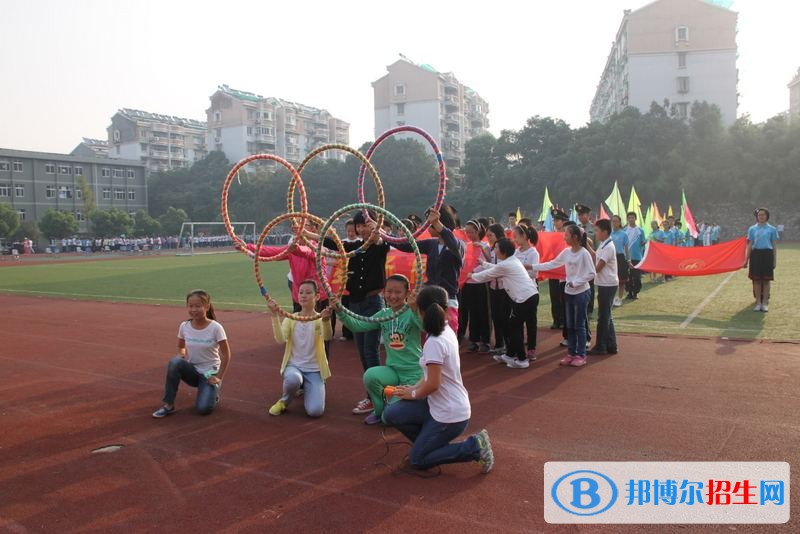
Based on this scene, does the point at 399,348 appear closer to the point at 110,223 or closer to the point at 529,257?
the point at 529,257

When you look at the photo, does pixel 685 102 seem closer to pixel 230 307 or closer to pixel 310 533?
pixel 230 307

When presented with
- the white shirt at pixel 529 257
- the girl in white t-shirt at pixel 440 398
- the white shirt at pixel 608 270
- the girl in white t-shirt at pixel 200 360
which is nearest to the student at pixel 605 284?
the white shirt at pixel 608 270

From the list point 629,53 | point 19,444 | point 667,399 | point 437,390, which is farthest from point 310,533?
point 629,53

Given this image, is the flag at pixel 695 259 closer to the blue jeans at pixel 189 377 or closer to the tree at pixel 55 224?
the blue jeans at pixel 189 377

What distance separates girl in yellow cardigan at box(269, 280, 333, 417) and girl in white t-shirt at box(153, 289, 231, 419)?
66 centimetres

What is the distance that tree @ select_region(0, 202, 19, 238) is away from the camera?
50531 mm

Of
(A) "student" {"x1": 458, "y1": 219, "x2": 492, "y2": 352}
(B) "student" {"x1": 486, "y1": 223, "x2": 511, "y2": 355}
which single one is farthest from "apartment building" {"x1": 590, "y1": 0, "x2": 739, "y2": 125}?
(B) "student" {"x1": 486, "y1": 223, "x2": 511, "y2": 355}

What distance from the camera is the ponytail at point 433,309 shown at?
15.7ft

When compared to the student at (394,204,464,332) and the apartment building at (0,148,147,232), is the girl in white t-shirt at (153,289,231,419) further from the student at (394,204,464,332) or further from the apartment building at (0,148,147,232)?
the apartment building at (0,148,147,232)

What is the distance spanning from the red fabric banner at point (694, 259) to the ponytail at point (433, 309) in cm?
1089

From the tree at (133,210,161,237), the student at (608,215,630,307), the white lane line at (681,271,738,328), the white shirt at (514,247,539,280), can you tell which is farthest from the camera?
the tree at (133,210,161,237)

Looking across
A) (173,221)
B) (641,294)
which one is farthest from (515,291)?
(173,221)

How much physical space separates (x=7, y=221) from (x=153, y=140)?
4901 cm

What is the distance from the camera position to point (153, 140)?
97.2 metres
